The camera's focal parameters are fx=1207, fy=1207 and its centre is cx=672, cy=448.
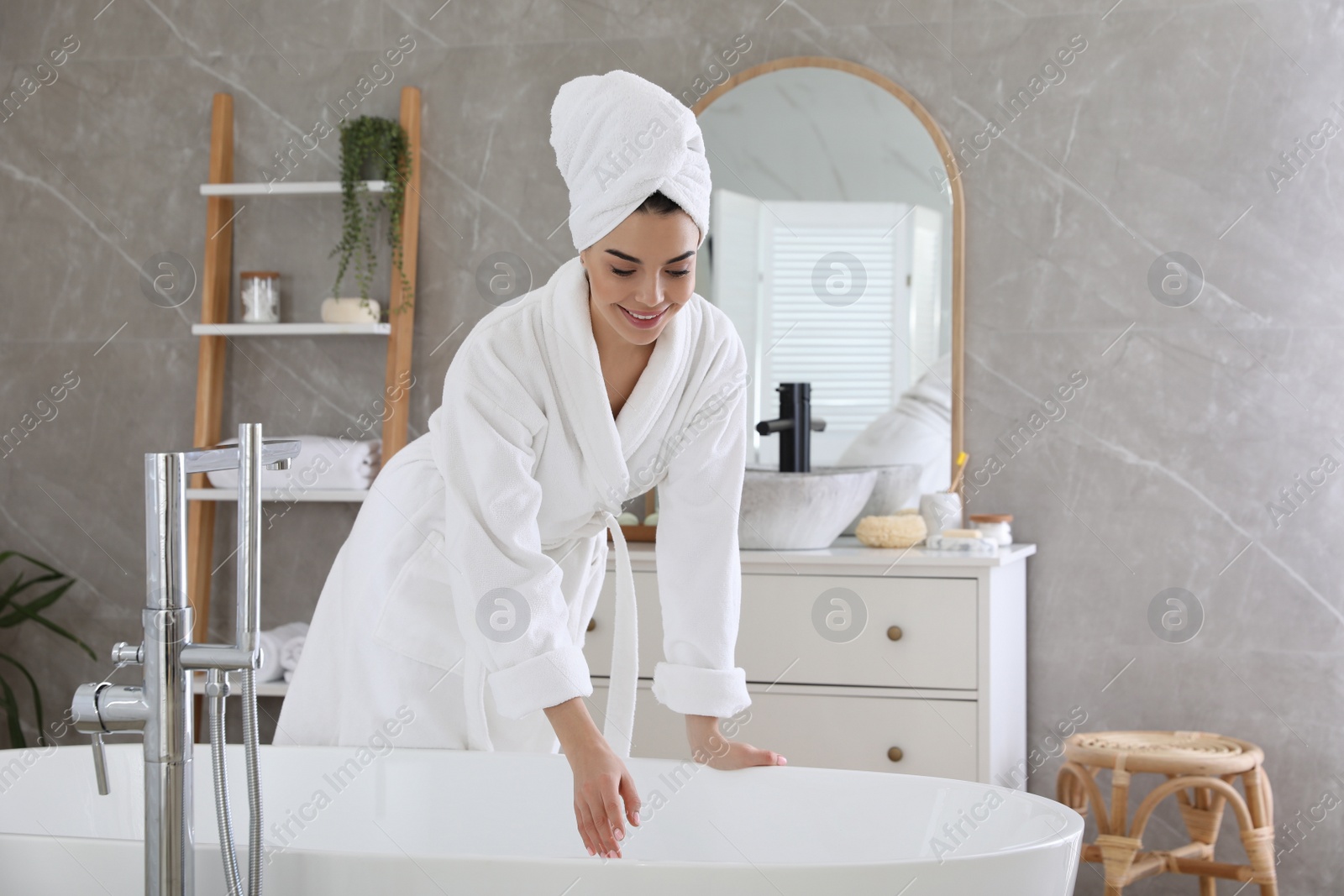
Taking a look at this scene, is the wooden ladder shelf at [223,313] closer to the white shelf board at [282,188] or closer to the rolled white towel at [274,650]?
the white shelf board at [282,188]

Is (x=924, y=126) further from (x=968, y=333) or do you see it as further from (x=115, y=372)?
(x=115, y=372)

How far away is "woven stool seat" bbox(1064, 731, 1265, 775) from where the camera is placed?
2.13m

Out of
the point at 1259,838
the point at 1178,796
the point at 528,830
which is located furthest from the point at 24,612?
the point at 1259,838

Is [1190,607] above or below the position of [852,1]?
below

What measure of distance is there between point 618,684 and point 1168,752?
45.0 inches

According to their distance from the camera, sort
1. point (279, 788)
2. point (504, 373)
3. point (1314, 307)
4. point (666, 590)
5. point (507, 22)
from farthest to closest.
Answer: point (507, 22), point (1314, 307), point (279, 788), point (666, 590), point (504, 373)

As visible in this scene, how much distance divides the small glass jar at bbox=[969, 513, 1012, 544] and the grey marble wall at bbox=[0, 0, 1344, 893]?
11 centimetres

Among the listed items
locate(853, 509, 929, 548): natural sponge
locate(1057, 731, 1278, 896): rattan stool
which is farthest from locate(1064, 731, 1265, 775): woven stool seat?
locate(853, 509, 929, 548): natural sponge

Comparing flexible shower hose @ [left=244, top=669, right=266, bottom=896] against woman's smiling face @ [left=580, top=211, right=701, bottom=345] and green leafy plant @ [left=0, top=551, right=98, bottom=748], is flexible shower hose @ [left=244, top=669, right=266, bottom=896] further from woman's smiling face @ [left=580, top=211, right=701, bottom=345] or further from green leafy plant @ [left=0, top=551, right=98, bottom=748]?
green leafy plant @ [left=0, top=551, right=98, bottom=748]

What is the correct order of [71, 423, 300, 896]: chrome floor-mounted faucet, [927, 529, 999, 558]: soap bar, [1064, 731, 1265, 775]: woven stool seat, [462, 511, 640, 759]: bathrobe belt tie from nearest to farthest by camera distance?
[71, 423, 300, 896]: chrome floor-mounted faucet → [462, 511, 640, 759]: bathrobe belt tie → [1064, 731, 1265, 775]: woven stool seat → [927, 529, 999, 558]: soap bar

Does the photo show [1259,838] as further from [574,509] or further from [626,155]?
[626,155]

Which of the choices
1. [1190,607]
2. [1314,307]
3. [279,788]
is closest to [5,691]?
[279,788]

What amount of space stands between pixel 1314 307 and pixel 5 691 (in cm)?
296

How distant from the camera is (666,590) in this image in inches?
58.7
